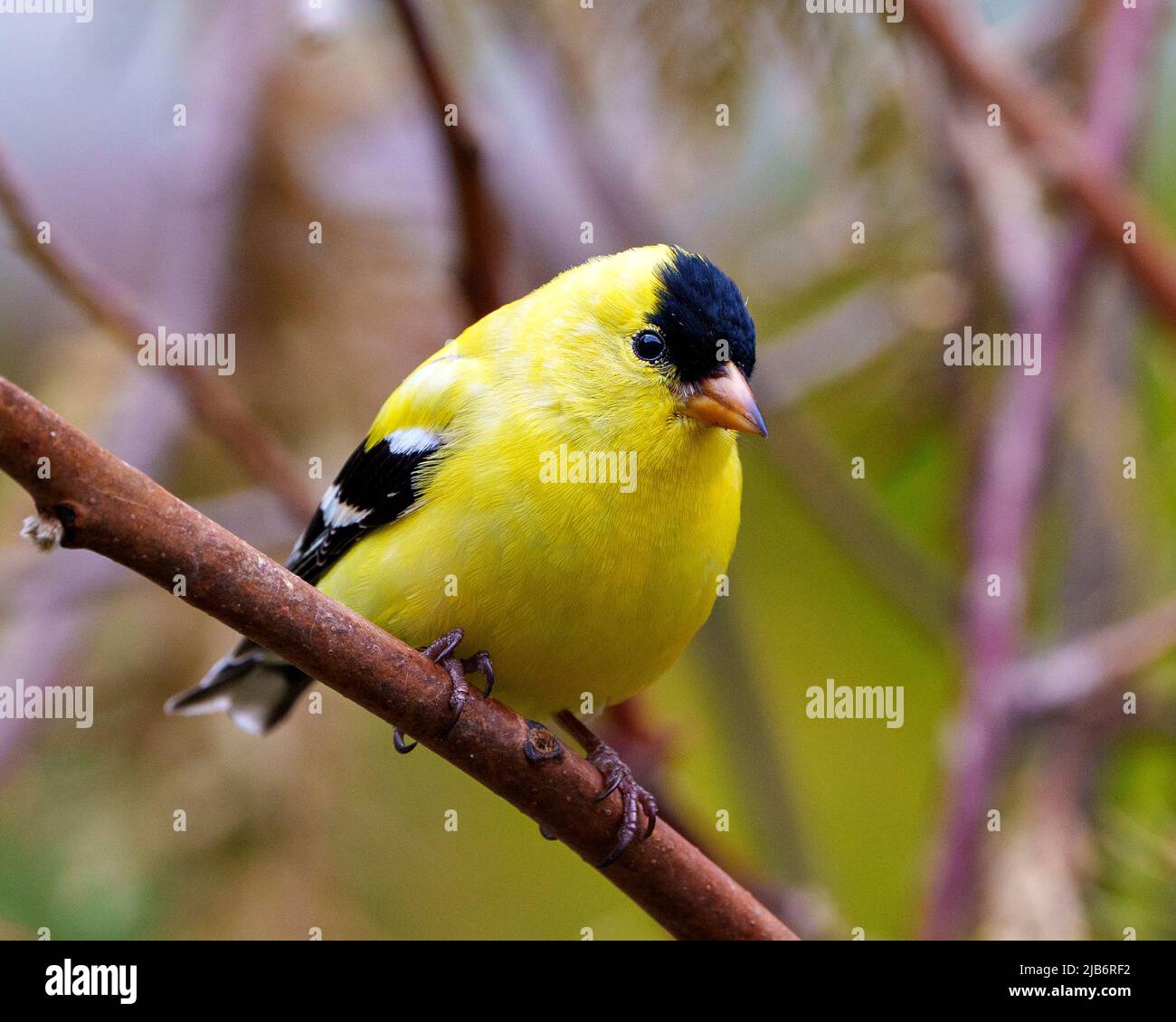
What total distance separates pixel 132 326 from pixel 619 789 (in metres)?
1.67

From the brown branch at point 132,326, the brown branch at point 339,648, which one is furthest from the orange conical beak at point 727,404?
the brown branch at point 132,326

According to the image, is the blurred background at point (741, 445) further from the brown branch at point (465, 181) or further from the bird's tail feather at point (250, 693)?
the bird's tail feather at point (250, 693)

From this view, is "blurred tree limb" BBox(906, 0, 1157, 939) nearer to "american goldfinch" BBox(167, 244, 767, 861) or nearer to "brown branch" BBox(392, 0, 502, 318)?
"american goldfinch" BBox(167, 244, 767, 861)

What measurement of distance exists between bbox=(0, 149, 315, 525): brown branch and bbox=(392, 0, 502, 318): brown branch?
671 millimetres

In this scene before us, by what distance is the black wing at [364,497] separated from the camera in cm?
275

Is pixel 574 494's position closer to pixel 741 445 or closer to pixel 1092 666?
pixel 1092 666

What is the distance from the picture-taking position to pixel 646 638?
8.34 feet

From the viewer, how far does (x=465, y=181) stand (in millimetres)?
2924

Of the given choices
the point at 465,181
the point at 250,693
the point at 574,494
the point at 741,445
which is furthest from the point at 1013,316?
the point at 250,693

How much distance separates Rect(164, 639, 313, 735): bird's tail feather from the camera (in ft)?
10.6

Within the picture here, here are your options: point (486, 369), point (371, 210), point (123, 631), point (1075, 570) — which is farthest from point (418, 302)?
point (1075, 570)

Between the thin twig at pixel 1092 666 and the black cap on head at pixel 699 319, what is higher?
the black cap on head at pixel 699 319

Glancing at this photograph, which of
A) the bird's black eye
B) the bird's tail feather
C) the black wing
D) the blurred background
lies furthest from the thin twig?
the bird's tail feather
